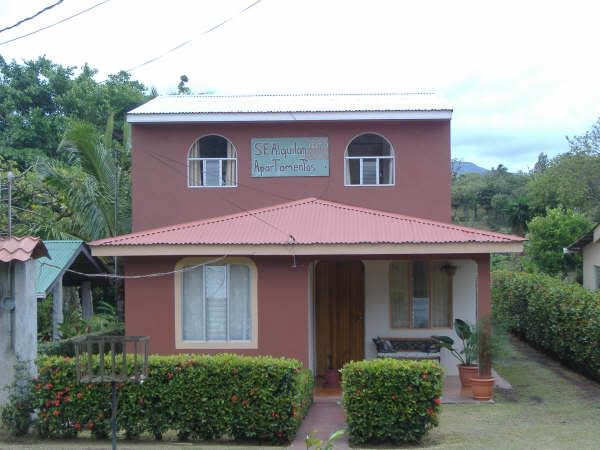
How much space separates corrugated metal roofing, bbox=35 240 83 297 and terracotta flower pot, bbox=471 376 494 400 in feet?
25.3

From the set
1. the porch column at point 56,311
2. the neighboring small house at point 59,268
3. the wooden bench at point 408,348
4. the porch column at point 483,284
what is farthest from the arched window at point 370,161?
the porch column at point 56,311

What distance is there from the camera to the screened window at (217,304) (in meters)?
11.7

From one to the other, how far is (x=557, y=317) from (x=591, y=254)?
4.88 meters

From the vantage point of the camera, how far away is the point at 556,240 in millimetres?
24016

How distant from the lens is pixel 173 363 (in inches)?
Answer: 334

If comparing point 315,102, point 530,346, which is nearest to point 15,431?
point 315,102

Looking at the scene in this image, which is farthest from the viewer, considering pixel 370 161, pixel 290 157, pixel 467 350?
pixel 370 161

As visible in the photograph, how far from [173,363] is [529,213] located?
3644cm

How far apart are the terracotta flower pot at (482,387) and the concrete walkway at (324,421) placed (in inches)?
92.0

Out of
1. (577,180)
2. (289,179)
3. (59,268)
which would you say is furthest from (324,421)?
(577,180)

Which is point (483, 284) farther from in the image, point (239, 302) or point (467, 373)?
point (239, 302)

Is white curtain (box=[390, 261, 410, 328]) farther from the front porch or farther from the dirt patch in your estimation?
the dirt patch

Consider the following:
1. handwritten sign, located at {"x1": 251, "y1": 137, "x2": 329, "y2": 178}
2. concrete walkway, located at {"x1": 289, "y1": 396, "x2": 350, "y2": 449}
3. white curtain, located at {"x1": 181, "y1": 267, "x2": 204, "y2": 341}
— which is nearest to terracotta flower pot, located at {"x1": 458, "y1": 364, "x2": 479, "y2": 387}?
concrete walkway, located at {"x1": 289, "y1": 396, "x2": 350, "y2": 449}

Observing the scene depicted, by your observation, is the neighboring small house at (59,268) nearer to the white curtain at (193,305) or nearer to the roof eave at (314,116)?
the white curtain at (193,305)
